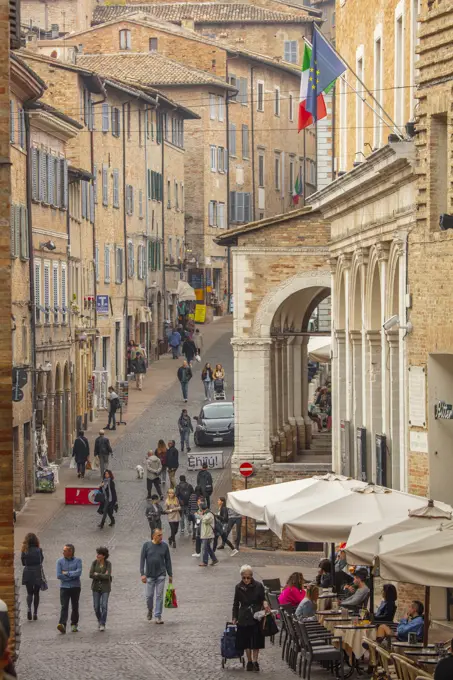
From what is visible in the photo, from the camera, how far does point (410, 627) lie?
73.0ft

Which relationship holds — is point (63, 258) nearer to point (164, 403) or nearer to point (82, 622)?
point (164, 403)

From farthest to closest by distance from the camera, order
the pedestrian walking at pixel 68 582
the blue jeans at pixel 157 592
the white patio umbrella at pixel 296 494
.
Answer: the blue jeans at pixel 157 592
the pedestrian walking at pixel 68 582
the white patio umbrella at pixel 296 494

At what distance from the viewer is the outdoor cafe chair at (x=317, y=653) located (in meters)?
22.7

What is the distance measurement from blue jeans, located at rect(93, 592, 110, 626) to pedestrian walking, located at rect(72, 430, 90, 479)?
22.8 metres

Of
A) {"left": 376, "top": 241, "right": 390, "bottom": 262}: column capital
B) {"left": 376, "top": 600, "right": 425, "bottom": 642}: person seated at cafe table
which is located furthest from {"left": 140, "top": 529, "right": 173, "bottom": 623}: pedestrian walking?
{"left": 376, "top": 241, "right": 390, "bottom": 262}: column capital

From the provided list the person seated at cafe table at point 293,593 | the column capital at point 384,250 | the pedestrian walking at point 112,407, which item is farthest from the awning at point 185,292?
the person seated at cafe table at point 293,593

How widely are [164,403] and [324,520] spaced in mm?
42763

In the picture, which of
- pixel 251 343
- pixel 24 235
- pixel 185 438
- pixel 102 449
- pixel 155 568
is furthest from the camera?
pixel 185 438

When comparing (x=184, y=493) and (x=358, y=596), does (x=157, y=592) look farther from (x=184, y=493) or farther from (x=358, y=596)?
(x=184, y=493)

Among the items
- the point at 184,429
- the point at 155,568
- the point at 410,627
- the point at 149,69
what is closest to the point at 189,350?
the point at 184,429

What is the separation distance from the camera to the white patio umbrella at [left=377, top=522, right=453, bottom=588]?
19.5m

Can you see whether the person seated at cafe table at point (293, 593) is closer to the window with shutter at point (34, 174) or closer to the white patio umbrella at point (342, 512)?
the white patio umbrella at point (342, 512)

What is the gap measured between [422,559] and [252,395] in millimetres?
25994

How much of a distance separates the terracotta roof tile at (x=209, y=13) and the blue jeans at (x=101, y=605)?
8394cm
